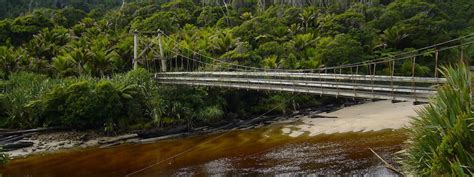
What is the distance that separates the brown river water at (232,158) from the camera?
666 inches

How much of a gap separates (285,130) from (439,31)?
20076 millimetres

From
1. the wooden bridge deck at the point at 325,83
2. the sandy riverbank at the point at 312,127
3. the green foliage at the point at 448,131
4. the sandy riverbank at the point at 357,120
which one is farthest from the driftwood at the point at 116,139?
the green foliage at the point at 448,131

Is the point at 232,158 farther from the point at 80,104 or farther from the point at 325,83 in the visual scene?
the point at 80,104

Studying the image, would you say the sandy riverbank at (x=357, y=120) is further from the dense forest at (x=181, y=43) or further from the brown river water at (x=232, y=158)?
the dense forest at (x=181, y=43)

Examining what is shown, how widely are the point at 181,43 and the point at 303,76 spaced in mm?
17296

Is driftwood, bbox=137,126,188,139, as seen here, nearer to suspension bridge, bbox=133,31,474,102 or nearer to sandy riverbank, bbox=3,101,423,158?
sandy riverbank, bbox=3,101,423,158

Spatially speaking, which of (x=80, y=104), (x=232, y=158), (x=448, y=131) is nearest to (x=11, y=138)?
(x=80, y=104)

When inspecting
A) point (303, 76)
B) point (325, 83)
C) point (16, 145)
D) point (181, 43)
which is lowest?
point (16, 145)

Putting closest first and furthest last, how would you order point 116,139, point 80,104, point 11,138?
1. point 11,138
2. point 116,139
3. point 80,104

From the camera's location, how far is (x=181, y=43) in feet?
119

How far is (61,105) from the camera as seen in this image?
25.4 meters

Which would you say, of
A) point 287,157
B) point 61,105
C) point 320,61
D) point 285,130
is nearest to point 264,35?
point 320,61

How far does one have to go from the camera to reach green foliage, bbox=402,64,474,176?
663 centimetres

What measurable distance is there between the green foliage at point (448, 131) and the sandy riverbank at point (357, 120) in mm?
15306
